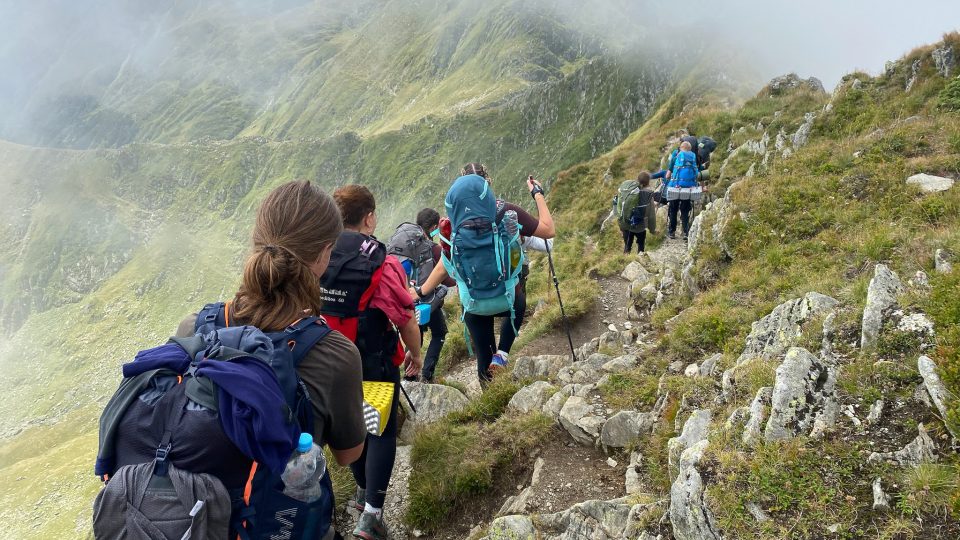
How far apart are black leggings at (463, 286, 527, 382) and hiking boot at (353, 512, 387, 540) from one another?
3.22 metres

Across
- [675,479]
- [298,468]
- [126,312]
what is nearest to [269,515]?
[298,468]

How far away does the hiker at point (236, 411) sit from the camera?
99.9 inches

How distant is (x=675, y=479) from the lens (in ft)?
16.1

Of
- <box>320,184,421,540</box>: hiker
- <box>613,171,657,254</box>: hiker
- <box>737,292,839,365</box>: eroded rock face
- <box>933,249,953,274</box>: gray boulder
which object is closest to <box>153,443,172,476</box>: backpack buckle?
<box>320,184,421,540</box>: hiker

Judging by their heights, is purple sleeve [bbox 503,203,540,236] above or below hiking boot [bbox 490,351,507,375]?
above

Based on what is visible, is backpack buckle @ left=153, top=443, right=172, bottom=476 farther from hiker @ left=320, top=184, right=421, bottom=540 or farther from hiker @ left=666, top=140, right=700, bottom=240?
hiker @ left=666, top=140, right=700, bottom=240

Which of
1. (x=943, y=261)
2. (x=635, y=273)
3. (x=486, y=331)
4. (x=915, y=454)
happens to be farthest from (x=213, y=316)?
(x=635, y=273)

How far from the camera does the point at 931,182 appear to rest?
8.77 m

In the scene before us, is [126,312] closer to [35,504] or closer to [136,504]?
[35,504]

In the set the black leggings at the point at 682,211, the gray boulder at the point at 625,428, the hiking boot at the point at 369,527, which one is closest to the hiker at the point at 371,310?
the hiking boot at the point at 369,527

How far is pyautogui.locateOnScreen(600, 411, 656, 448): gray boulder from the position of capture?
633 cm

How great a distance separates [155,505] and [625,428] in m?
5.29

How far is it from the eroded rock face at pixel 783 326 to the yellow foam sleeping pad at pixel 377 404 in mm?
4198

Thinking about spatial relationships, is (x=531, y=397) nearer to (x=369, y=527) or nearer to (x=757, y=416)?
(x=369, y=527)
